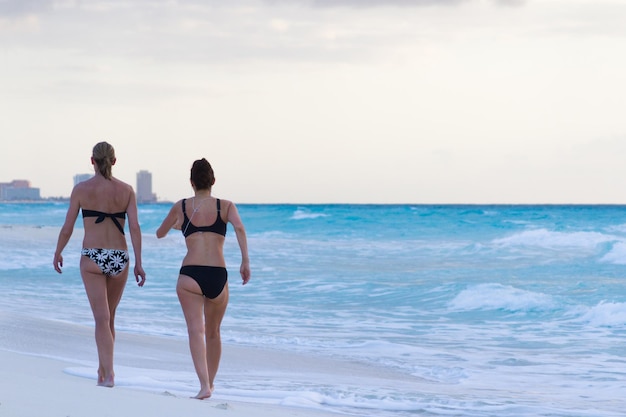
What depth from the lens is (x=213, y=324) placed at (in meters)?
6.02

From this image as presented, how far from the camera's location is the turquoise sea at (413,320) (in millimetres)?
7520

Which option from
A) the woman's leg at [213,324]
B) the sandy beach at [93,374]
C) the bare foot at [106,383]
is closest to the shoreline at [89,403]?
the sandy beach at [93,374]

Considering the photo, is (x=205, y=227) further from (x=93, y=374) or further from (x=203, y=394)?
(x=93, y=374)

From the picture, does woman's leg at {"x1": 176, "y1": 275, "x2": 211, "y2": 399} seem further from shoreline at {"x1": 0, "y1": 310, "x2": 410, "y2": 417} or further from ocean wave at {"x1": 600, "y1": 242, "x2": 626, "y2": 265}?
ocean wave at {"x1": 600, "y1": 242, "x2": 626, "y2": 265}

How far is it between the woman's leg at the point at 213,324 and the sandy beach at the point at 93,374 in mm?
254

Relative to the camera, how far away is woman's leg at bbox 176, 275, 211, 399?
5.86 m

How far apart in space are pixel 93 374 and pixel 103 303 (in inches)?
52.1

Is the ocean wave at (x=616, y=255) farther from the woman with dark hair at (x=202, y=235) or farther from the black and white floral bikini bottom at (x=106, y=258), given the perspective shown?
the black and white floral bikini bottom at (x=106, y=258)

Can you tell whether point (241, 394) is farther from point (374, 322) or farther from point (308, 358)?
point (374, 322)

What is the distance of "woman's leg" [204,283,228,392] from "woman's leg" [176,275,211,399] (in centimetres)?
5

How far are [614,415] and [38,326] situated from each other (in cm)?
602

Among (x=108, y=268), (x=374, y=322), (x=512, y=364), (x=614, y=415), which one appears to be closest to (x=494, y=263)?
(x=374, y=322)

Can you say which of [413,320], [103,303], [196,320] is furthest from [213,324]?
[413,320]

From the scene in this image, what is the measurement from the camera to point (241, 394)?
700cm
